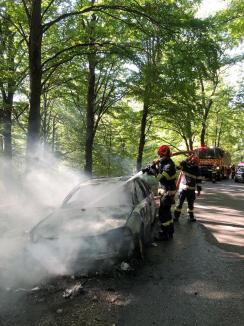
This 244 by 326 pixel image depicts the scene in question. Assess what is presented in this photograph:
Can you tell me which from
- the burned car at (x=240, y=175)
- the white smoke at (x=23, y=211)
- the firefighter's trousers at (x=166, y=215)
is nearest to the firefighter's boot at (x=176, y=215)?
the firefighter's trousers at (x=166, y=215)

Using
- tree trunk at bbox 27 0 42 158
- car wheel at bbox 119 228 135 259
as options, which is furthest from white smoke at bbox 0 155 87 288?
tree trunk at bbox 27 0 42 158

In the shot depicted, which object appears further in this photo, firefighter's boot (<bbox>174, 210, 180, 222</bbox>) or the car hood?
firefighter's boot (<bbox>174, 210, 180, 222</bbox>)

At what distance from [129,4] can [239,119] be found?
36.6 m

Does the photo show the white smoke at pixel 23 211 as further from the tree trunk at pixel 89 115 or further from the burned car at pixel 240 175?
the burned car at pixel 240 175

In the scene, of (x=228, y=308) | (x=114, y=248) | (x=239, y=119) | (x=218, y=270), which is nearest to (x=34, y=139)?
(x=114, y=248)

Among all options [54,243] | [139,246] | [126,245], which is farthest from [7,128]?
[126,245]

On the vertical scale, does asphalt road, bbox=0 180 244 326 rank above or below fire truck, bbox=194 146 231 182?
below

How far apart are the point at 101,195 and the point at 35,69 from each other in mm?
4616

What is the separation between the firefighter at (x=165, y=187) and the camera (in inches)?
304

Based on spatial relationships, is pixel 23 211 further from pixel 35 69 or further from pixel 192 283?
pixel 192 283

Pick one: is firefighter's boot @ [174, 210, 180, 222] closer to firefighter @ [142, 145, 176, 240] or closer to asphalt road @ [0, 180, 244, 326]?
firefighter @ [142, 145, 176, 240]

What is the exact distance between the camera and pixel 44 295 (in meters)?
4.72

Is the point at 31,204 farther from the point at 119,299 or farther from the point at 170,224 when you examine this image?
the point at 119,299

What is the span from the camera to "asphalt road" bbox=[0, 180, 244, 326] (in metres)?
4.00
